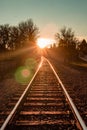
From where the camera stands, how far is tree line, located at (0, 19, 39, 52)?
90844 mm

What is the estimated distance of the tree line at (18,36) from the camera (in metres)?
90.8

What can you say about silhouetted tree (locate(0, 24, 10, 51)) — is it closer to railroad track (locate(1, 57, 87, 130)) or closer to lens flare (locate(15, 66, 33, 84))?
lens flare (locate(15, 66, 33, 84))

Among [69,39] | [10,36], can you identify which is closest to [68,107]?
[10,36]

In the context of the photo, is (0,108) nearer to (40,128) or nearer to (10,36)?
(40,128)

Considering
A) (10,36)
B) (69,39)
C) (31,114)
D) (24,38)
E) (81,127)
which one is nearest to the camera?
(81,127)

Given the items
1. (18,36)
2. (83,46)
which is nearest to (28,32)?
(18,36)

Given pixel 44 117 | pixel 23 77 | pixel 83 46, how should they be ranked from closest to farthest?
1. pixel 44 117
2. pixel 23 77
3. pixel 83 46

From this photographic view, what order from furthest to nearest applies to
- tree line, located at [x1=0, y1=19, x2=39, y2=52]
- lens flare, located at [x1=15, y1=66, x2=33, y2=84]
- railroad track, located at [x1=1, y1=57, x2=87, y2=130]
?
1. tree line, located at [x1=0, y1=19, x2=39, y2=52]
2. lens flare, located at [x1=15, y1=66, x2=33, y2=84]
3. railroad track, located at [x1=1, y1=57, x2=87, y2=130]

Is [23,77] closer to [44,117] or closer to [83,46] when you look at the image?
[44,117]

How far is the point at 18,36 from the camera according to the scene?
3856 inches

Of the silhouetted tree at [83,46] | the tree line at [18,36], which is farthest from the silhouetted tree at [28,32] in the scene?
the silhouetted tree at [83,46]

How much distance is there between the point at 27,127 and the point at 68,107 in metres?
2.43

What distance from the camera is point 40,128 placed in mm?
5918

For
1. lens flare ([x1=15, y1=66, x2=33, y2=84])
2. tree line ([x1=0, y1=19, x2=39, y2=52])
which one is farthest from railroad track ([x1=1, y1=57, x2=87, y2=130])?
tree line ([x1=0, y1=19, x2=39, y2=52])
